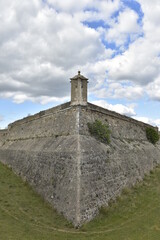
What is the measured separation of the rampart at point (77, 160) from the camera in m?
14.1

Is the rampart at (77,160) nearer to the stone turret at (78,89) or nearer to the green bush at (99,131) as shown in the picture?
the green bush at (99,131)

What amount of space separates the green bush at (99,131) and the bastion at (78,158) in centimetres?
54

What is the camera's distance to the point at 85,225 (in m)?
12.9

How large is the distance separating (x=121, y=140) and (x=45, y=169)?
367 inches

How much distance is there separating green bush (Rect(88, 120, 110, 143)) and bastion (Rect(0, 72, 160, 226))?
0.54 m

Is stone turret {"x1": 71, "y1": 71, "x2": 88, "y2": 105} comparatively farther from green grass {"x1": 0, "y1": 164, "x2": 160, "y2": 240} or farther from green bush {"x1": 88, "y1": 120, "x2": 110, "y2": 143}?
green grass {"x1": 0, "y1": 164, "x2": 160, "y2": 240}

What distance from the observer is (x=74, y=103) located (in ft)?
61.1

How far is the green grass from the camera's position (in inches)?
472

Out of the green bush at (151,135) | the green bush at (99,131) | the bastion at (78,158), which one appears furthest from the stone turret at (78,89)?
the green bush at (151,135)

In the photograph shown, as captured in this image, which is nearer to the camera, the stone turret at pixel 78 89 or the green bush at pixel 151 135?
the stone turret at pixel 78 89

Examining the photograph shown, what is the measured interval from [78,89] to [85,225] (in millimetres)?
10111

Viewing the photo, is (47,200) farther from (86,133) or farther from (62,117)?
(62,117)

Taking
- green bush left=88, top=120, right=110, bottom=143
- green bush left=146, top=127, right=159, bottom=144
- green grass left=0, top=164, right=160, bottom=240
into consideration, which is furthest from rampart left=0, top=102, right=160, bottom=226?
green bush left=146, top=127, right=159, bottom=144

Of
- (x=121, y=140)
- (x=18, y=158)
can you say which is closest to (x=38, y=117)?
(x=18, y=158)
